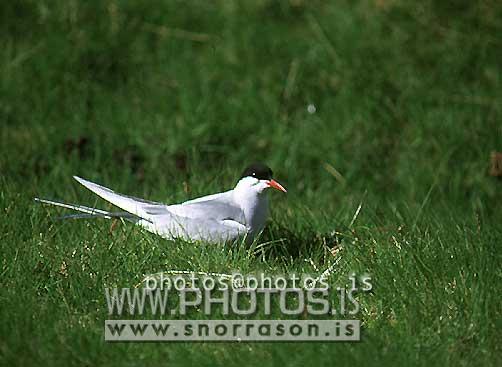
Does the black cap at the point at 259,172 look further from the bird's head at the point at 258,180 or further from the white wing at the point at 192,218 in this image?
the white wing at the point at 192,218

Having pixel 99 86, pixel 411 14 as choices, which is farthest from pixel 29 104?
pixel 411 14

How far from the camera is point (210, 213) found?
3969 millimetres

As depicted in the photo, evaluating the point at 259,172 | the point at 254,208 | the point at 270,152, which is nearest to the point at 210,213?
the point at 254,208

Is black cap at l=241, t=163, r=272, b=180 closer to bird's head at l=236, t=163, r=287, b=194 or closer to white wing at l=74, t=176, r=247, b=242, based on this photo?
bird's head at l=236, t=163, r=287, b=194

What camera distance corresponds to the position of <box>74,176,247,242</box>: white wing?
3.93 meters

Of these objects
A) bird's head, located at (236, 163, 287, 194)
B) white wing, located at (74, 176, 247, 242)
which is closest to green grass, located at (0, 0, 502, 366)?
white wing, located at (74, 176, 247, 242)

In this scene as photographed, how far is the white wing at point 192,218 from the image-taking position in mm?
3926

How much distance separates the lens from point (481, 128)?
605cm

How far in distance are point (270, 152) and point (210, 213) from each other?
2.19 metres

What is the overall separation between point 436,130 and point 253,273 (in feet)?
9.07

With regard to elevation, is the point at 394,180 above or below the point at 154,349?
below

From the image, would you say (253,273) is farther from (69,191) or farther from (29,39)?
(29,39)

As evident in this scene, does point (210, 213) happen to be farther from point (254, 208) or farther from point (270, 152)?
point (270, 152)

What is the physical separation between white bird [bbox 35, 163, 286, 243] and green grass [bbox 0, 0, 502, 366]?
70 millimetres
